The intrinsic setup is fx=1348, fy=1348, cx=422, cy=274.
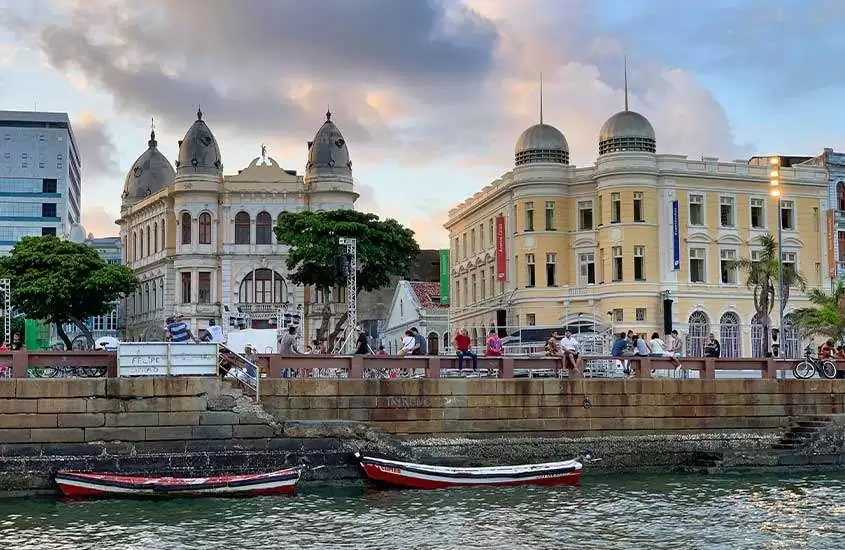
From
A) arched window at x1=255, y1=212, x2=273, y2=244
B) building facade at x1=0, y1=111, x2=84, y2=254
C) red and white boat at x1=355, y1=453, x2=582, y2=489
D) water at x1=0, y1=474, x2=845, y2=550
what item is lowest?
water at x1=0, y1=474, x2=845, y2=550

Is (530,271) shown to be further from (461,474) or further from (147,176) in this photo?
(147,176)

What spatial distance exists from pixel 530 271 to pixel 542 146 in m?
6.53

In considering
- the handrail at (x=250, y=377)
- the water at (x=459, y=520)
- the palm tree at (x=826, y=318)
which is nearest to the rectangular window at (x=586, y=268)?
the palm tree at (x=826, y=318)

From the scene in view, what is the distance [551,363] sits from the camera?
119 feet

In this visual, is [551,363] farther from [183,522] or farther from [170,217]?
[170,217]

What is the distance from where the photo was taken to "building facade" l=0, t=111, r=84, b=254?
145 meters

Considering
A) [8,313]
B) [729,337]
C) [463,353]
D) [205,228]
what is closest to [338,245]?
[205,228]

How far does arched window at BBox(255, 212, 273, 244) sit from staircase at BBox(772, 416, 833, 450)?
65514mm

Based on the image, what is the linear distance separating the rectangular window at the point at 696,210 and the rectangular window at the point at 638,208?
2.89 m

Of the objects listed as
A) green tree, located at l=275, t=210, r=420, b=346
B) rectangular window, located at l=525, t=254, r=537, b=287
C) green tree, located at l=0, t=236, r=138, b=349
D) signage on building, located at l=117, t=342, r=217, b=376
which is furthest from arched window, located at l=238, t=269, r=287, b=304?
signage on building, located at l=117, t=342, r=217, b=376

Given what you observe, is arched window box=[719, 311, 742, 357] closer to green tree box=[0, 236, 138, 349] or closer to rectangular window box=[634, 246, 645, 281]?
rectangular window box=[634, 246, 645, 281]

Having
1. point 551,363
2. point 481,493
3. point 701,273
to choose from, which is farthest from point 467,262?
point 481,493

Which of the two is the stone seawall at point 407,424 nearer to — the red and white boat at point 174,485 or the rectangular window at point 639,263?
the red and white boat at point 174,485

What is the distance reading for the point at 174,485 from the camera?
29.6 metres
